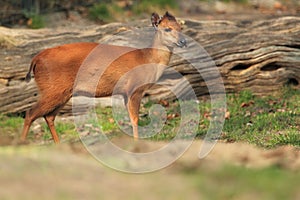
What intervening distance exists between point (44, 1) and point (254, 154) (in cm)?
1180

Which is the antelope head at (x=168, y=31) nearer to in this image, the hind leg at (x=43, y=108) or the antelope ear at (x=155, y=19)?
the antelope ear at (x=155, y=19)

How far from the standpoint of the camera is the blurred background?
17969 mm

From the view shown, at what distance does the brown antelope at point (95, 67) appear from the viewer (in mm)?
10539

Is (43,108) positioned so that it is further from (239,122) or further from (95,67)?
(239,122)

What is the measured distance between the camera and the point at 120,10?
19.4 metres

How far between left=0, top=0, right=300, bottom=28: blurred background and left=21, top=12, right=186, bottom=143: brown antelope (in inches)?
266

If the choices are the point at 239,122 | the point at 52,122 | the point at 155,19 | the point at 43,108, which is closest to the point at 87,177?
the point at 43,108

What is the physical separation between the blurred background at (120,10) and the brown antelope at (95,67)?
266 inches

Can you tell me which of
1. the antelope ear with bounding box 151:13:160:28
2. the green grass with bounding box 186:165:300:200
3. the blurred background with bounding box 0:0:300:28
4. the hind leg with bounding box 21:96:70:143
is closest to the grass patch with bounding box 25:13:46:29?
the blurred background with bounding box 0:0:300:28

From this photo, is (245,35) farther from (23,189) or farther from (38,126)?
(23,189)

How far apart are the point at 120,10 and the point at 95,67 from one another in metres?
8.90

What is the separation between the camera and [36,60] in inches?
414

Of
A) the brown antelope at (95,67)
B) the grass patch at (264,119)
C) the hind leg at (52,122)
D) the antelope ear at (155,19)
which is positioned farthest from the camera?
the antelope ear at (155,19)

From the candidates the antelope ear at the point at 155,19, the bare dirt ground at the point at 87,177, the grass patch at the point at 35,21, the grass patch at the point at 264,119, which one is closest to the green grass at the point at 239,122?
the grass patch at the point at 264,119
